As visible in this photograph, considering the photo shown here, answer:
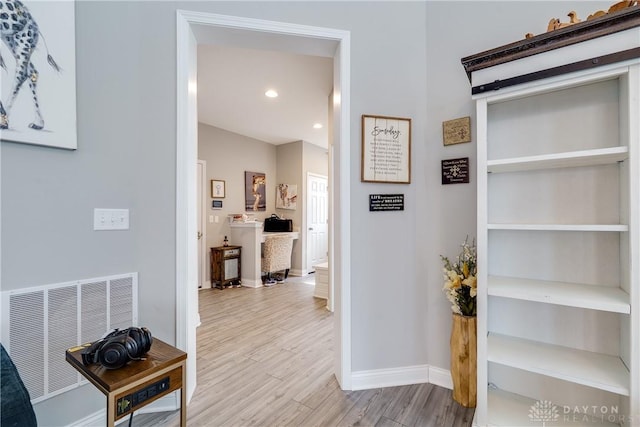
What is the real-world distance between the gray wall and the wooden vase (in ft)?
0.63

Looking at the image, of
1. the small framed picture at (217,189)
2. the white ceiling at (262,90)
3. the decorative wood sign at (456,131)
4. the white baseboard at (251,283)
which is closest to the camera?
the decorative wood sign at (456,131)

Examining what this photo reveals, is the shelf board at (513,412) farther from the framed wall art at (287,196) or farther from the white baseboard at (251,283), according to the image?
the framed wall art at (287,196)

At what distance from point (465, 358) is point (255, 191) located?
15.5 feet

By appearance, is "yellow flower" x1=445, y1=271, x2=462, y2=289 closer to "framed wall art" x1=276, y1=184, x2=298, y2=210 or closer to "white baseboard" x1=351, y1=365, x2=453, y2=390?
"white baseboard" x1=351, y1=365, x2=453, y2=390

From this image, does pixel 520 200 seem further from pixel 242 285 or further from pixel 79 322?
pixel 242 285

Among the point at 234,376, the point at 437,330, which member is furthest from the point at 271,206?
the point at 437,330

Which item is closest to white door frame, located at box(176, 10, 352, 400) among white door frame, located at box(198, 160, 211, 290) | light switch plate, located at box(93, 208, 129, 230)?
light switch plate, located at box(93, 208, 129, 230)

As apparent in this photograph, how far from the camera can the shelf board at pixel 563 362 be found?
1211 millimetres

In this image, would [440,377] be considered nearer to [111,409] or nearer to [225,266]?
[111,409]

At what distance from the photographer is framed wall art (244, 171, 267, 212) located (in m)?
5.53

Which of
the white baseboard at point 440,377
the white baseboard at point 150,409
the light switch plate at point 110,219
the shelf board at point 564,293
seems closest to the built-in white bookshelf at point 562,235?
the shelf board at point 564,293

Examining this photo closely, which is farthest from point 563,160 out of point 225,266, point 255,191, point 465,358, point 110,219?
point 255,191

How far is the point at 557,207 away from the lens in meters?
1.51

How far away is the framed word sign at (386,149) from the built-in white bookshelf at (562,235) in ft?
1.66
